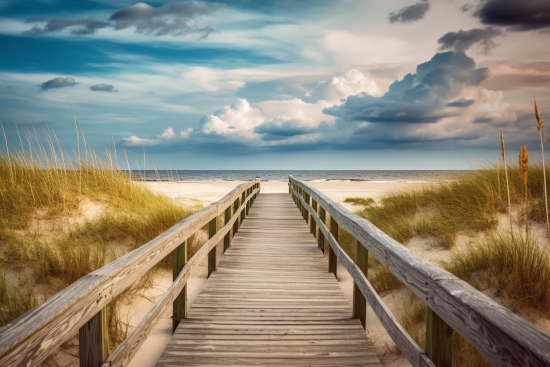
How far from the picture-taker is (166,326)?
3422 mm

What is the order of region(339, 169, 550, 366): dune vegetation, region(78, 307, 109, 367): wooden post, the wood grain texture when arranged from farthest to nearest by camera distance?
region(339, 169, 550, 366): dune vegetation < the wood grain texture < region(78, 307, 109, 367): wooden post

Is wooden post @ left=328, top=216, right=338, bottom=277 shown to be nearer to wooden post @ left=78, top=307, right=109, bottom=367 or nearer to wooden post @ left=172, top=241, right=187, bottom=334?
wooden post @ left=172, top=241, right=187, bottom=334

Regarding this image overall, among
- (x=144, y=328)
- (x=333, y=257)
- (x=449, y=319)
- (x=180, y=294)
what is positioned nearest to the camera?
(x=449, y=319)

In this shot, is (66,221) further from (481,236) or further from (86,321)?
(481,236)

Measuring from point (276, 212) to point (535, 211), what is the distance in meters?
6.33

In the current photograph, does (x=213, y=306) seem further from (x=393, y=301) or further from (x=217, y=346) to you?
(x=393, y=301)

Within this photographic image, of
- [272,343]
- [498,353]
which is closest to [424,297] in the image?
[498,353]

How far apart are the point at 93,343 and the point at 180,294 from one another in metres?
1.51

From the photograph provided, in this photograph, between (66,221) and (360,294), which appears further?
(66,221)

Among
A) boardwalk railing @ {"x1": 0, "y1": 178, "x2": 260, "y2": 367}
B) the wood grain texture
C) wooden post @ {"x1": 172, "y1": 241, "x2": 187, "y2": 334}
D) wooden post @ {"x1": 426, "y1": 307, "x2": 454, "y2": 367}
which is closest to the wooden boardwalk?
wooden post @ {"x1": 172, "y1": 241, "x2": 187, "y2": 334}

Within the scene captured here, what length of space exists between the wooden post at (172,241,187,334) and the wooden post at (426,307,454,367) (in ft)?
6.71

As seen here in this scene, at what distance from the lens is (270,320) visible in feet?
10.2

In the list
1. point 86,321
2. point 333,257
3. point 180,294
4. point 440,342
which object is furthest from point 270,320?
point 86,321

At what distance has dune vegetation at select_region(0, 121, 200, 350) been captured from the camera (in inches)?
150
